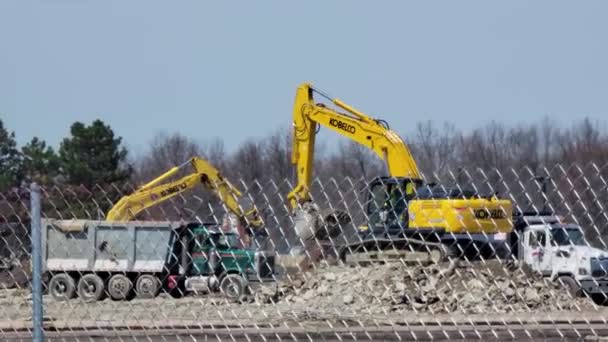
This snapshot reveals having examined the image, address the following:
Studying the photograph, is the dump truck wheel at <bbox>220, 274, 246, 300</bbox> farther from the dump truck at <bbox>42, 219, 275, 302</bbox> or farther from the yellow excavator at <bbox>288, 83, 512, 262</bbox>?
the yellow excavator at <bbox>288, 83, 512, 262</bbox>

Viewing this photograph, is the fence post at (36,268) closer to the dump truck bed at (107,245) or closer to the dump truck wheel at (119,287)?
the dump truck bed at (107,245)

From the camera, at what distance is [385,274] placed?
15.5 m

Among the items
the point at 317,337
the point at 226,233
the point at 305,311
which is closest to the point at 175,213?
the point at 226,233

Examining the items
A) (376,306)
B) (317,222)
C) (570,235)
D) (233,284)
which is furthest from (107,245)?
(570,235)

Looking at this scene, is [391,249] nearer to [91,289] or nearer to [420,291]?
[91,289]

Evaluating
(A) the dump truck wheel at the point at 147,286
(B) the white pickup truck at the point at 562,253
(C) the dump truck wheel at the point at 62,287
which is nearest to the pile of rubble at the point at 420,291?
(B) the white pickup truck at the point at 562,253

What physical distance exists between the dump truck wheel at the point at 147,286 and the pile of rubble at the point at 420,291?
5.13 feet

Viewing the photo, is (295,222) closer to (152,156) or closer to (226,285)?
(226,285)

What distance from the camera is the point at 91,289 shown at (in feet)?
48.5

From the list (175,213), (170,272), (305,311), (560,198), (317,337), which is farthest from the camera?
(305,311)

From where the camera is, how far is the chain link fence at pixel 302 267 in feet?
23.5

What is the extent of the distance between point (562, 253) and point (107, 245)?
5516 millimetres

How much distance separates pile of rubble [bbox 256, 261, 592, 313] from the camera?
525 inches

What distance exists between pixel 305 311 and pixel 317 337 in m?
2.80
